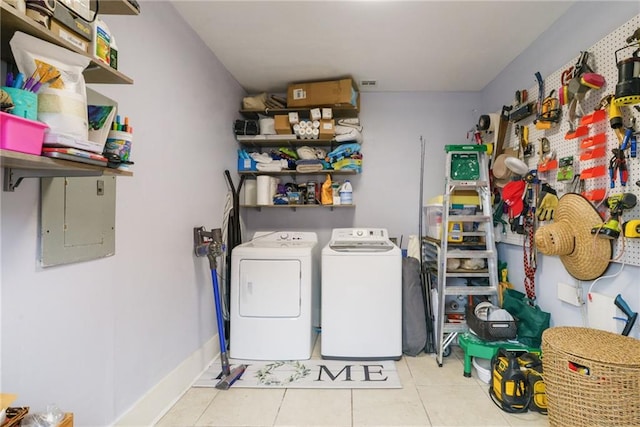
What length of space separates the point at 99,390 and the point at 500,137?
3243mm

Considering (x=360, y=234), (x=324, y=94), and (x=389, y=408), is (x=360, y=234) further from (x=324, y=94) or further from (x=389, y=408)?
(x=389, y=408)

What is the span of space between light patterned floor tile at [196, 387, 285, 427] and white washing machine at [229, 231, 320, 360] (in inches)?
18.9

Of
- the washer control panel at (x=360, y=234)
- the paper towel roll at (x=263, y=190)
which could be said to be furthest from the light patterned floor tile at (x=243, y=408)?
the paper towel roll at (x=263, y=190)

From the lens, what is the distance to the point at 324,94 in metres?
3.22

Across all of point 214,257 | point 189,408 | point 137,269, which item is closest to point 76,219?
point 137,269

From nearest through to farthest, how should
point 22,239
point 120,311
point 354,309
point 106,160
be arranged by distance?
point 106,160, point 22,239, point 120,311, point 354,309

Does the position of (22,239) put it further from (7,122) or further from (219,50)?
(219,50)

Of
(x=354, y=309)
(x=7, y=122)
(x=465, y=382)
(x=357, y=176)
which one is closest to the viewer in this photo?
(x=7, y=122)

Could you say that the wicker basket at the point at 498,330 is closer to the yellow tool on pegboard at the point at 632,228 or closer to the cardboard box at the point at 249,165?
the yellow tool on pegboard at the point at 632,228

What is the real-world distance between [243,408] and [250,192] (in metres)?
2.06

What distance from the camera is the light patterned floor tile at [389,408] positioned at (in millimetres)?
1964

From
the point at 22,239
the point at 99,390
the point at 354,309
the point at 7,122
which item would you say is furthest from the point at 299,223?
the point at 7,122

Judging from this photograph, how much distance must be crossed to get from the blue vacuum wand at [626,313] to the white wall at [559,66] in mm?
53

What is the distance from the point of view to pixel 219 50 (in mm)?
2754
